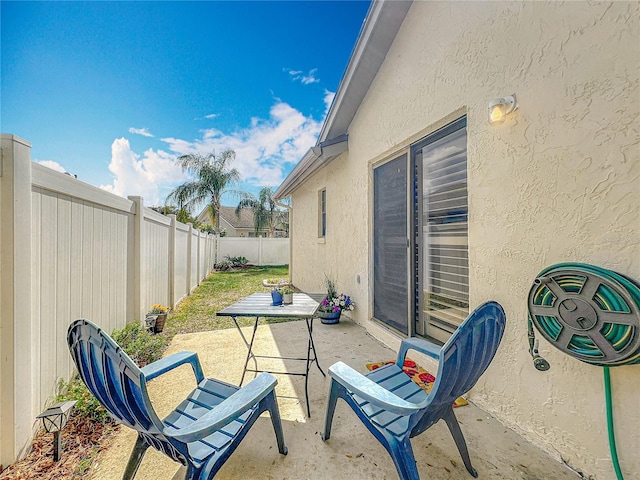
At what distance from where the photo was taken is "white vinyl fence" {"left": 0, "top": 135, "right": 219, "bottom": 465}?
1706 millimetres

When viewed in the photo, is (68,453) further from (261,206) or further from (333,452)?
(261,206)

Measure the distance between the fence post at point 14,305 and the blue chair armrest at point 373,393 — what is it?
201cm

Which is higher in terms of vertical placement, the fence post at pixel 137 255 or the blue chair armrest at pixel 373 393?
the fence post at pixel 137 255

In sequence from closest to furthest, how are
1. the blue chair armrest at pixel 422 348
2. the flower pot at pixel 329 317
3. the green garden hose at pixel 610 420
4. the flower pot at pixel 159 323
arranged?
the green garden hose at pixel 610 420 < the blue chair armrest at pixel 422 348 < the flower pot at pixel 159 323 < the flower pot at pixel 329 317

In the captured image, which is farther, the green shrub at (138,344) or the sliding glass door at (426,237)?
the green shrub at (138,344)


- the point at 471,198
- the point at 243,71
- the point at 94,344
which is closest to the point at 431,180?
the point at 471,198

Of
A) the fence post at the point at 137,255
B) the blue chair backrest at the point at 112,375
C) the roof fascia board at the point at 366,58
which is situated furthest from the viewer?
the fence post at the point at 137,255

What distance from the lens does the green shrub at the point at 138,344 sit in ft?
10.6

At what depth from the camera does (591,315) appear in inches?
61.7

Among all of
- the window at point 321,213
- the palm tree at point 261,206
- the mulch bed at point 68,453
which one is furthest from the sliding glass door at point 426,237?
the palm tree at point 261,206

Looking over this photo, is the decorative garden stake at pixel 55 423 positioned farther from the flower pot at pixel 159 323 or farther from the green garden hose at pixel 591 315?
the green garden hose at pixel 591 315

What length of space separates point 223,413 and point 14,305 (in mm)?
1551

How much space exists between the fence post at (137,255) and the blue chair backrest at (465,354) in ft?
13.3

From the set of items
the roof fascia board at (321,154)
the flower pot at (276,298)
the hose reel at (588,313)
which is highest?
the roof fascia board at (321,154)
